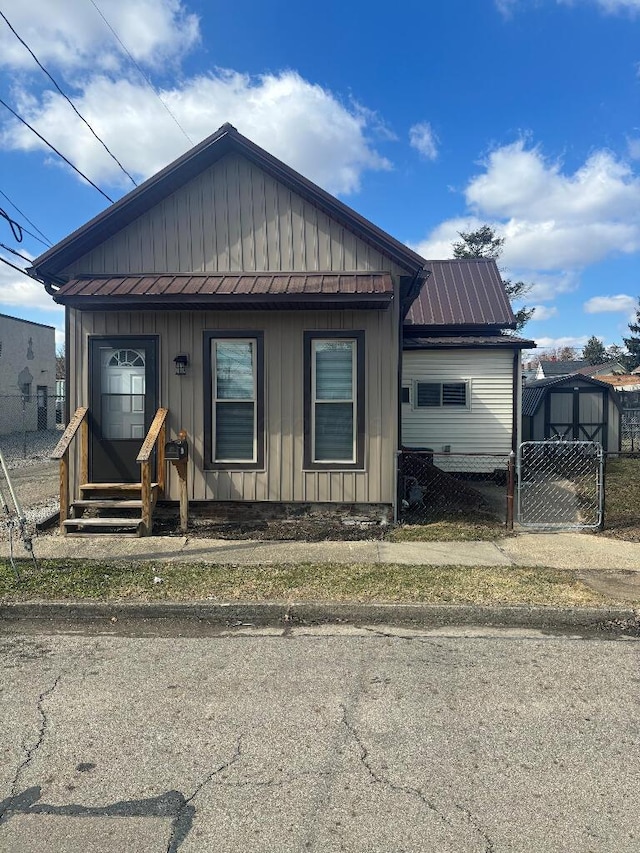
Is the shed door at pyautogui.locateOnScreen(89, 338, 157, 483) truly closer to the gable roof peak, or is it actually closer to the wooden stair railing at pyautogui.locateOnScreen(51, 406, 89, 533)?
the wooden stair railing at pyautogui.locateOnScreen(51, 406, 89, 533)

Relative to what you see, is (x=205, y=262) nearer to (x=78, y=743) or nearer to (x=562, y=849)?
(x=78, y=743)

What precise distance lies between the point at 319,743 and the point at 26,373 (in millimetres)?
29263

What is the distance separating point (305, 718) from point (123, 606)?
236 cm

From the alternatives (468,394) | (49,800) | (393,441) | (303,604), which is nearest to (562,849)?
(49,800)

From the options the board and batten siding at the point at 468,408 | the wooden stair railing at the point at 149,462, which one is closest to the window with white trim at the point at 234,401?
the wooden stair railing at the point at 149,462

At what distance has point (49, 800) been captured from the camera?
8.86 ft

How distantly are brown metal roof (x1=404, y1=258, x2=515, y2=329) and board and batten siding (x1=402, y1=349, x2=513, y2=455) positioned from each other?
1.02 metres

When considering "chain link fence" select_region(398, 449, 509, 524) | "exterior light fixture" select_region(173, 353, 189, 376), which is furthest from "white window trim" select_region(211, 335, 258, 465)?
"chain link fence" select_region(398, 449, 509, 524)

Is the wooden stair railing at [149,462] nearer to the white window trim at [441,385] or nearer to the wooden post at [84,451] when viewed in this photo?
the wooden post at [84,451]

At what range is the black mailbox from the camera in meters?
7.76

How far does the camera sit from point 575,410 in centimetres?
1792

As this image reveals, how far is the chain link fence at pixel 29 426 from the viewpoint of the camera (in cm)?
1973

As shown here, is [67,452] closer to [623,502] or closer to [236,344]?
[236,344]

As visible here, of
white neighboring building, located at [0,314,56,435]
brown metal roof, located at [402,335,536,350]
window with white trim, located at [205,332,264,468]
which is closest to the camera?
window with white trim, located at [205,332,264,468]
